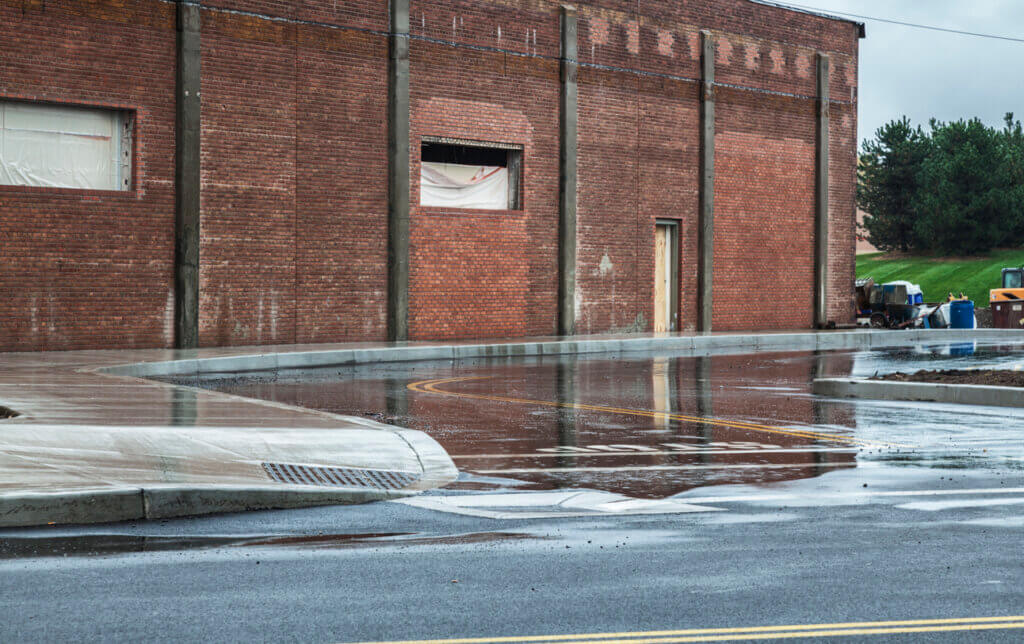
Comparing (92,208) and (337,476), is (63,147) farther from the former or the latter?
(337,476)

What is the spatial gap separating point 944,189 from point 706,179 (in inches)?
2262

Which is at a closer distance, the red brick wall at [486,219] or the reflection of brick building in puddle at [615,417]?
the reflection of brick building in puddle at [615,417]

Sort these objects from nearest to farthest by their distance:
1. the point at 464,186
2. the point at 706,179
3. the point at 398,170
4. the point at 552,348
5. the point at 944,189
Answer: the point at 552,348 < the point at 398,170 < the point at 464,186 < the point at 706,179 < the point at 944,189

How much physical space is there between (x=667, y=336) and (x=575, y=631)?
27.3 metres

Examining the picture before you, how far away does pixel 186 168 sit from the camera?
26.0m

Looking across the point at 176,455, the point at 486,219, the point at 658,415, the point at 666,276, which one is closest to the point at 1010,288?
the point at 666,276

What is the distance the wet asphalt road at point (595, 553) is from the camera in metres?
5.55

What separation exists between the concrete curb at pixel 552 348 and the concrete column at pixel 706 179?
116 inches

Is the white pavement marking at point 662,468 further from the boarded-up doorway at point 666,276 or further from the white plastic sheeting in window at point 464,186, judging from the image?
the boarded-up doorway at point 666,276

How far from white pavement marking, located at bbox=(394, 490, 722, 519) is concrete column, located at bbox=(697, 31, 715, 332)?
27.3 metres

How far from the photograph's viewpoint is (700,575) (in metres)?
6.38

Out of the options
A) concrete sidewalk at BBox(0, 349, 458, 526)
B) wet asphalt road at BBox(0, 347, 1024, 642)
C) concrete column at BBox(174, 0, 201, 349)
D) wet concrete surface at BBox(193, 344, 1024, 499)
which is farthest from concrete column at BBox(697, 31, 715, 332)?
concrete sidewalk at BBox(0, 349, 458, 526)

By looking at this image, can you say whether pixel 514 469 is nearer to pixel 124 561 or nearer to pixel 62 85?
pixel 124 561

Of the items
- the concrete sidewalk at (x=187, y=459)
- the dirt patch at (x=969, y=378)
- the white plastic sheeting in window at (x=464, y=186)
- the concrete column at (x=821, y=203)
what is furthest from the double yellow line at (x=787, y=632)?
the concrete column at (x=821, y=203)
